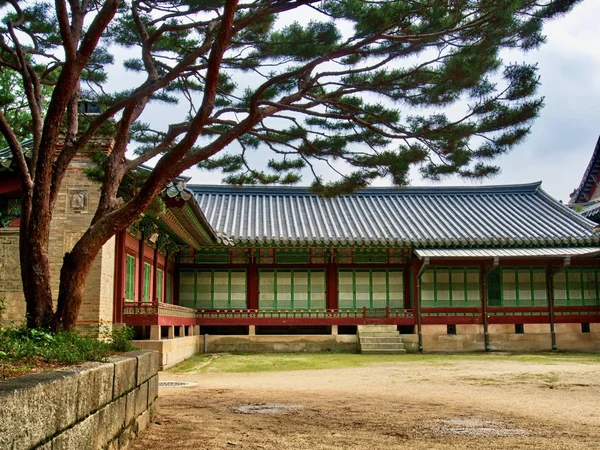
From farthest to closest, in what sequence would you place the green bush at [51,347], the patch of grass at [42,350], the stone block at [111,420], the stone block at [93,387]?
1. the green bush at [51,347]
2. the stone block at [111,420]
3. the patch of grass at [42,350]
4. the stone block at [93,387]

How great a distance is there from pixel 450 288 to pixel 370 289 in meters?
2.96

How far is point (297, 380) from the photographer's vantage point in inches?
541

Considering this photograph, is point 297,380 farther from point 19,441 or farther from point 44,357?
point 19,441

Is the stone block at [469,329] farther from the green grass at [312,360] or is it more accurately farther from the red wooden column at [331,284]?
the red wooden column at [331,284]

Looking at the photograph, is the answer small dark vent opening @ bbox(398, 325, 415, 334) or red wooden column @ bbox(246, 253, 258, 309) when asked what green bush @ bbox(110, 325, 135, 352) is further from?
small dark vent opening @ bbox(398, 325, 415, 334)

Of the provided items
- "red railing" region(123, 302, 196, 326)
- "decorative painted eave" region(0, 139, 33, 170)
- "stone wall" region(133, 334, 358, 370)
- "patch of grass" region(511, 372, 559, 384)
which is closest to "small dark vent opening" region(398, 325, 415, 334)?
"stone wall" region(133, 334, 358, 370)

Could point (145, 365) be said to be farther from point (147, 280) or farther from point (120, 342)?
point (147, 280)

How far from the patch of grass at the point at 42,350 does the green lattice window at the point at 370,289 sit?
17.6 m

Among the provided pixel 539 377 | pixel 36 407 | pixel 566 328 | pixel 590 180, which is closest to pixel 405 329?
pixel 566 328

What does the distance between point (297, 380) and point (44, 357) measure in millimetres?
8778

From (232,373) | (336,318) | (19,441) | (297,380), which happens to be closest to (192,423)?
(19,441)

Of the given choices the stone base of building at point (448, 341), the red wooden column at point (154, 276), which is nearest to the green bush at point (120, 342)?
the red wooden column at point (154, 276)

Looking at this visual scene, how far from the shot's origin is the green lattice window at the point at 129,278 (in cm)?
1645

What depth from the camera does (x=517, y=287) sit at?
2455 centimetres
